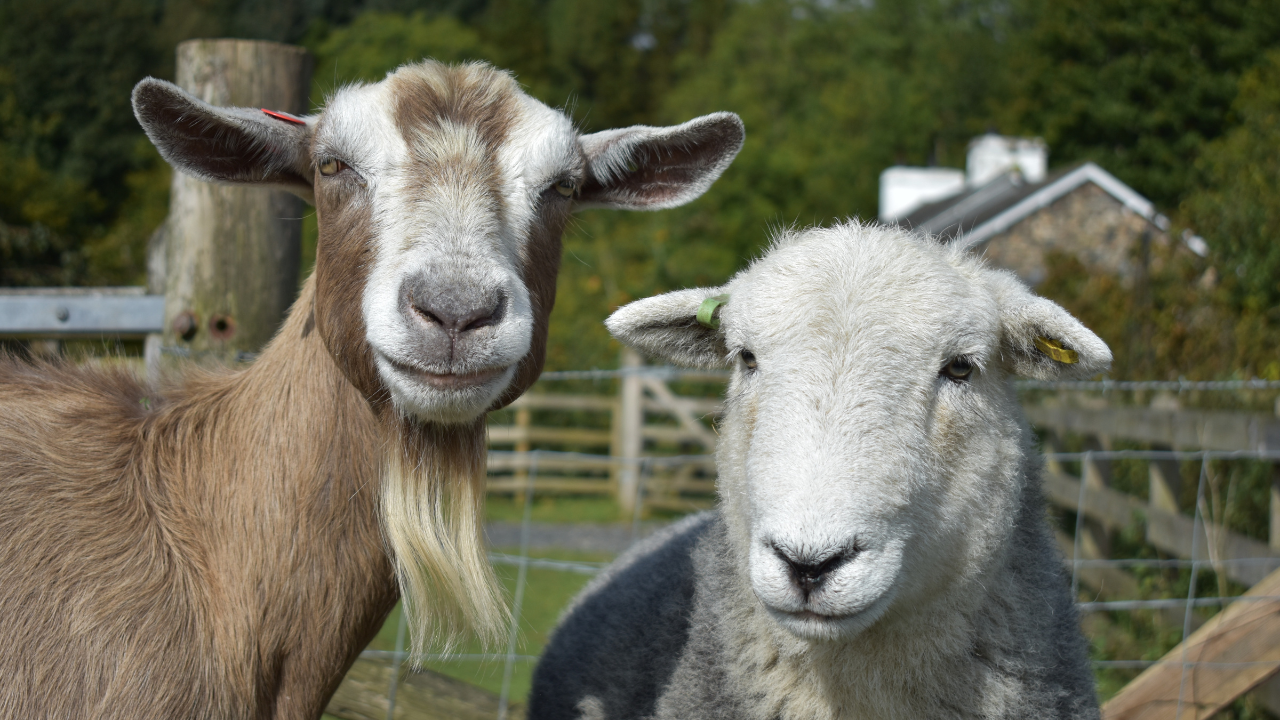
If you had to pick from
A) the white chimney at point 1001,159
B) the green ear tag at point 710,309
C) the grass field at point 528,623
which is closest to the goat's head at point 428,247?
the green ear tag at point 710,309

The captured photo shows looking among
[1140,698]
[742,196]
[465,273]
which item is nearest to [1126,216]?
[742,196]

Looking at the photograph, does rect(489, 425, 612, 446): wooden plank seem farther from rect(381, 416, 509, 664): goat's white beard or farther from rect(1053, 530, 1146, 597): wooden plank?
rect(381, 416, 509, 664): goat's white beard

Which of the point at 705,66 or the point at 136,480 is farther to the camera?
the point at 705,66

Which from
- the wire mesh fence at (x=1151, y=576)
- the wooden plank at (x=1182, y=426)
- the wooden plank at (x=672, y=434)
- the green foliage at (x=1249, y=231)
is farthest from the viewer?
the wooden plank at (x=672, y=434)

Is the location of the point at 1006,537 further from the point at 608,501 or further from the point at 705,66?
the point at 705,66

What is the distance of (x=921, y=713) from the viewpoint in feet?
8.14

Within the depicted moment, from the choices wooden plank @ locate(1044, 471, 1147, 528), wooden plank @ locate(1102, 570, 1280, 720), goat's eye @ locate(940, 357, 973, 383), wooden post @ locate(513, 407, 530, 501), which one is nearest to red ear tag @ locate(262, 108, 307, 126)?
goat's eye @ locate(940, 357, 973, 383)

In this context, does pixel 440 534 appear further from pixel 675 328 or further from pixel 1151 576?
pixel 1151 576

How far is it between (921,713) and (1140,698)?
149 cm

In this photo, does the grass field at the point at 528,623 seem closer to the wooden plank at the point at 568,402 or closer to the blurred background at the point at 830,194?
the blurred background at the point at 830,194

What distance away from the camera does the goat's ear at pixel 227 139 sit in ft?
8.75

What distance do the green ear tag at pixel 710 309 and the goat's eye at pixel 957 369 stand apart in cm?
67

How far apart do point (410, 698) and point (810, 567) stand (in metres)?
2.08

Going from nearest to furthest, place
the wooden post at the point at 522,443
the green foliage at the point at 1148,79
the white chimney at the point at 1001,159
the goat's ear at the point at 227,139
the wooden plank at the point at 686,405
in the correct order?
the goat's ear at the point at 227,139
the wooden plank at the point at 686,405
the wooden post at the point at 522,443
the white chimney at the point at 1001,159
the green foliage at the point at 1148,79
